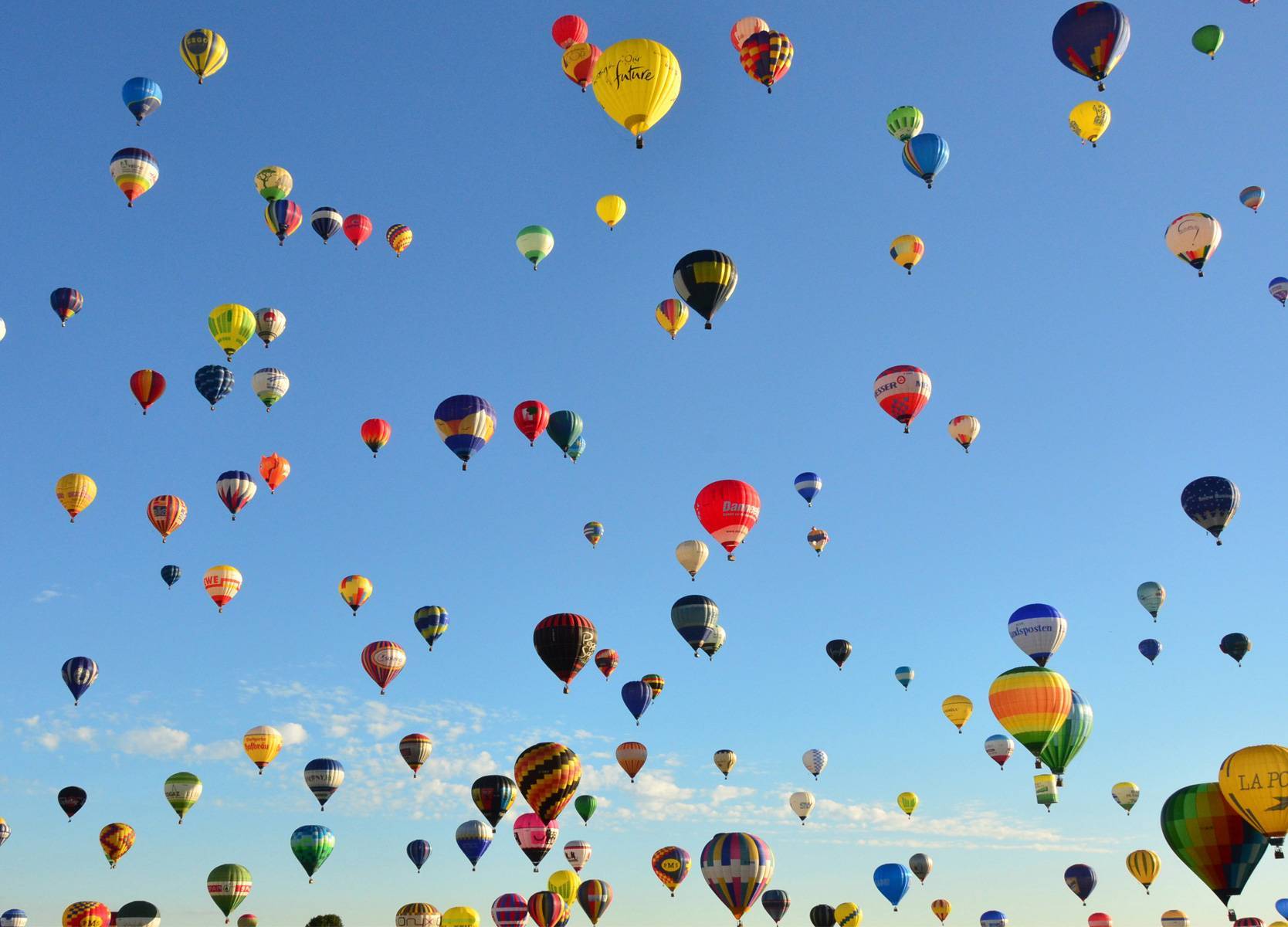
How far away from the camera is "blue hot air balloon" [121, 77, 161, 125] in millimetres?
40000

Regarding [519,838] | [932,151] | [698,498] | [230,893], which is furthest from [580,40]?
[230,893]

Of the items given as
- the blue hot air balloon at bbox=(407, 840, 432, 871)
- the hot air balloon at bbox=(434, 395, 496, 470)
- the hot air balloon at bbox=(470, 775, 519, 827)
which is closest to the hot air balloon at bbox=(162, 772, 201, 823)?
the blue hot air balloon at bbox=(407, 840, 432, 871)

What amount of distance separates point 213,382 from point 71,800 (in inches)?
820

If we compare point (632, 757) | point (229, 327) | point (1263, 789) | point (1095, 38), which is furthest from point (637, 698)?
point (1095, 38)

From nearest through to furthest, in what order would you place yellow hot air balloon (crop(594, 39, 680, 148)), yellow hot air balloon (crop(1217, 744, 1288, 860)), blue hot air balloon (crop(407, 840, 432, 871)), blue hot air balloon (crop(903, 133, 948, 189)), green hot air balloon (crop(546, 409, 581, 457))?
yellow hot air balloon (crop(1217, 744, 1288, 860)) → yellow hot air balloon (crop(594, 39, 680, 148)) → blue hot air balloon (crop(903, 133, 948, 189)) → green hot air balloon (crop(546, 409, 581, 457)) → blue hot air balloon (crop(407, 840, 432, 871))

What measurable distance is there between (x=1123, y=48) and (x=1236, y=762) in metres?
20.2

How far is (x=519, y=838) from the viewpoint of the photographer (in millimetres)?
43281

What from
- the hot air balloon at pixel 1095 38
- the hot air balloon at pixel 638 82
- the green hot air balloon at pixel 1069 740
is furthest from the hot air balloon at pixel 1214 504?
the hot air balloon at pixel 638 82

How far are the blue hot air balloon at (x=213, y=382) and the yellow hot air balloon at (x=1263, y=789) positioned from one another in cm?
3448

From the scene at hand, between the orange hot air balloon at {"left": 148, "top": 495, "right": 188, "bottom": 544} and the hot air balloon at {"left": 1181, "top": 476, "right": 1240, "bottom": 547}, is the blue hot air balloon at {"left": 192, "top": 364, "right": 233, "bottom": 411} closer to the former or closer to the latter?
the orange hot air balloon at {"left": 148, "top": 495, "right": 188, "bottom": 544}

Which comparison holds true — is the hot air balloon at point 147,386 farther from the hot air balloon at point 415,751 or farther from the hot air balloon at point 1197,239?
the hot air balloon at point 1197,239

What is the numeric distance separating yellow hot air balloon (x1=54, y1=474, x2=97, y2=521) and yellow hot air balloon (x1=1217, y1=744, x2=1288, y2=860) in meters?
40.0

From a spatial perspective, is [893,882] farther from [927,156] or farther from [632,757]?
[927,156]

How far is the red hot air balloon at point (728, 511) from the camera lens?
3744cm
